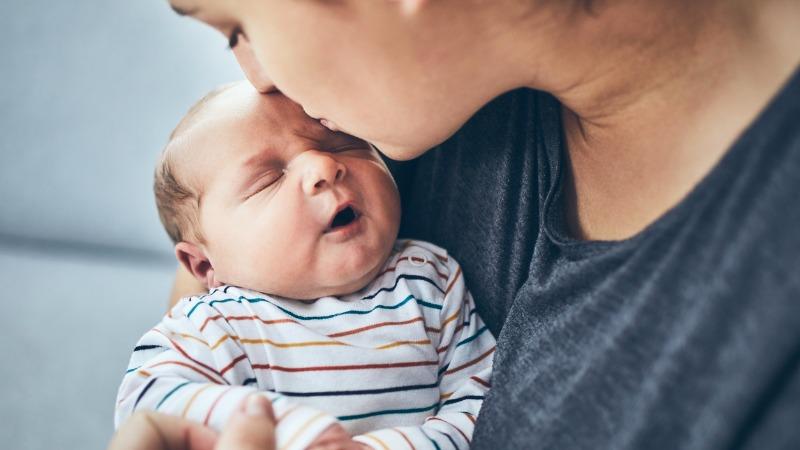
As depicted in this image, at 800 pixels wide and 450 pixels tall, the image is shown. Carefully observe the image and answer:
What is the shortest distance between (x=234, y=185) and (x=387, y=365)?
332 millimetres

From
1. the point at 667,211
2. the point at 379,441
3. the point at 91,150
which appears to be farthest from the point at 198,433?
the point at 91,150

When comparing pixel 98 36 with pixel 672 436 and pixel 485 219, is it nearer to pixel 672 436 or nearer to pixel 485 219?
pixel 485 219

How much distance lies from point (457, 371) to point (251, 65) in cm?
50

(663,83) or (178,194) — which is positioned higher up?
(663,83)

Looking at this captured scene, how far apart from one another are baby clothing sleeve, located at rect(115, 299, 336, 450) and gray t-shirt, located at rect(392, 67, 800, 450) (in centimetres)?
23

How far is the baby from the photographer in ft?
2.86

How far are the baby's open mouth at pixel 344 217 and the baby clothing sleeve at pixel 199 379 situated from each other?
0.21 m

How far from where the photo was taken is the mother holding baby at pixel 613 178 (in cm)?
56

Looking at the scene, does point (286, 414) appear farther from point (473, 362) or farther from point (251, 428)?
point (473, 362)

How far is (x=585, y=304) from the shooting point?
2.36 feet

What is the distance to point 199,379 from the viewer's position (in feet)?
2.72

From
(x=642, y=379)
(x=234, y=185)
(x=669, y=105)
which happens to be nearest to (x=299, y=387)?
(x=234, y=185)

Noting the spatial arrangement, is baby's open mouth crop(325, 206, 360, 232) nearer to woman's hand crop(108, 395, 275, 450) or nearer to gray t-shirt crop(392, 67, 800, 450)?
gray t-shirt crop(392, 67, 800, 450)

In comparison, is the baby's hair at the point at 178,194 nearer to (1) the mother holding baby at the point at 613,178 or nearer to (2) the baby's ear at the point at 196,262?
(2) the baby's ear at the point at 196,262
